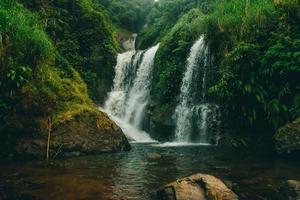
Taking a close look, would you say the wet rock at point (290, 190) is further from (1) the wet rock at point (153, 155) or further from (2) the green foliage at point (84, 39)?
(2) the green foliage at point (84, 39)

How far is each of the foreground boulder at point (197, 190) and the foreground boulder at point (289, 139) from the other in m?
3.91

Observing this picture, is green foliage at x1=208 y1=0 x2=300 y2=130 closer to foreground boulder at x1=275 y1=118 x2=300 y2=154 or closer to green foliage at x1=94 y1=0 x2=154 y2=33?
foreground boulder at x1=275 y1=118 x2=300 y2=154

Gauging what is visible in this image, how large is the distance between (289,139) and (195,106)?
5512 mm

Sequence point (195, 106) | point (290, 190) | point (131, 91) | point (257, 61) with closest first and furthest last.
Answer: point (290, 190), point (257, 61), point (195, 106), point (131, 91)

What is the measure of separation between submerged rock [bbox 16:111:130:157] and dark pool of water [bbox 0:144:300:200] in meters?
0.54

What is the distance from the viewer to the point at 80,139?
11070mm

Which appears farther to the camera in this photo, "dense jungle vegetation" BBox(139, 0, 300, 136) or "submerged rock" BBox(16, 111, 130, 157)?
"dense jungle vegetation" BBox(139, 0, 300, 136)

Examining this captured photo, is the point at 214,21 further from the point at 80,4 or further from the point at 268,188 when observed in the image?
the point at 268,188

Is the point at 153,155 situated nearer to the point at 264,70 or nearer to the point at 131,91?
the point at 264,70

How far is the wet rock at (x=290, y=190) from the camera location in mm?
6609

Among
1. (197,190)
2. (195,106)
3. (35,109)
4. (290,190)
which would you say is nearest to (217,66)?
(195,106)

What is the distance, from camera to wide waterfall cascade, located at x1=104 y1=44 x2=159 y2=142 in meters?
17.4

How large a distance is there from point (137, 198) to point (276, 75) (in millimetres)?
6680

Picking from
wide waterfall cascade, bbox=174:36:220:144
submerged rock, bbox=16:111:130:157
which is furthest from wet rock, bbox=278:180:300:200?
wide waterfall cascade, bbox=174:36:220:144
